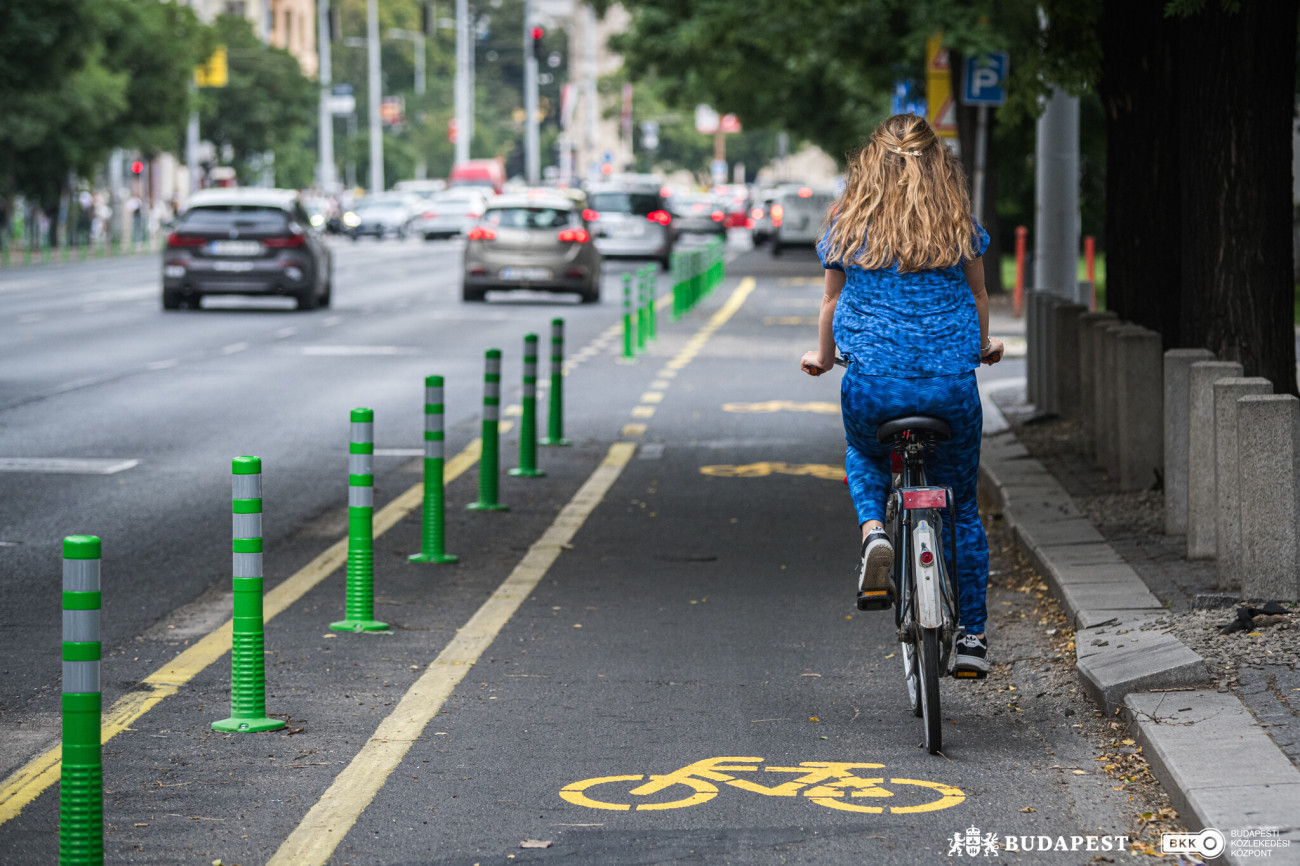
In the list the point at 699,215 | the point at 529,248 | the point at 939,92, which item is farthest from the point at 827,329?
the point at 699,215

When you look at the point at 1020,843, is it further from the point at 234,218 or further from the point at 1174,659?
the point at 234,218

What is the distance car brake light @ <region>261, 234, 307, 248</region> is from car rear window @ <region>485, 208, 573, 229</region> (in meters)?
3.29

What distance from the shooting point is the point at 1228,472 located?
7.48m

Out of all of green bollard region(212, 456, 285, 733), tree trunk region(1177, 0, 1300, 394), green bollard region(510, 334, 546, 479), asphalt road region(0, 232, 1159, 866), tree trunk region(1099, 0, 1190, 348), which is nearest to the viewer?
asphalt road region(0, 232, 1159, 866)

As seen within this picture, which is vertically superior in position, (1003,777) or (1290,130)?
(1290,130)

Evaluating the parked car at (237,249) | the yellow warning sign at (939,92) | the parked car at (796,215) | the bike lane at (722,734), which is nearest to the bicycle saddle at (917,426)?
the bike lane at (722,734)

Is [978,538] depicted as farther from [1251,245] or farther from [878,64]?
[878,64]

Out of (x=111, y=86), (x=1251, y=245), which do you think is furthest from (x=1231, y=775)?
(x=111, y=86)

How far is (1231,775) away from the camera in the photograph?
207 inches

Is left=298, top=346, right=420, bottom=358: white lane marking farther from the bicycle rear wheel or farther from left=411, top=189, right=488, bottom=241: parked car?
left=411, top=189, right=488, bottom=241: parked car

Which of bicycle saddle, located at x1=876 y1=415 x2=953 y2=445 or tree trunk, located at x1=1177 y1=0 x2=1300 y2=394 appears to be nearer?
bicycle saddle, located at x1=876 y1=415 x2=953 y2=445

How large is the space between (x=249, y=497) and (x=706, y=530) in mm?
4526

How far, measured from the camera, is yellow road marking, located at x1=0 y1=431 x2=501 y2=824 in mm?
5602

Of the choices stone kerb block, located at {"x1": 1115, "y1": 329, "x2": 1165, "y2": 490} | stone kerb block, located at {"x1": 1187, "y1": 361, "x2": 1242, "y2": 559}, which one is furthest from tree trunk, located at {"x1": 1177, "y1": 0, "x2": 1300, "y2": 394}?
stone kerb block, located at {"x1": 1187, "y1": 361, "x2": 1242, "y2": 559}
